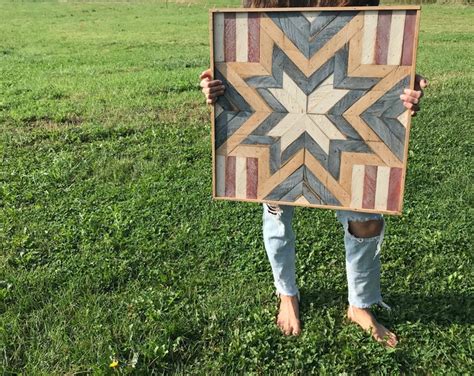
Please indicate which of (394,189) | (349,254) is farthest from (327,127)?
(349,254)

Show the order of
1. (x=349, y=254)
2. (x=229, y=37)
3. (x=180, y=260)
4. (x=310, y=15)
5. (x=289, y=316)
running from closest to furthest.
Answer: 1. (x=310, y=15)
2. (x=229, y=37)
3. (x=349, y=254)
4. (x=289, y=316)
5. (x=180, y=260)

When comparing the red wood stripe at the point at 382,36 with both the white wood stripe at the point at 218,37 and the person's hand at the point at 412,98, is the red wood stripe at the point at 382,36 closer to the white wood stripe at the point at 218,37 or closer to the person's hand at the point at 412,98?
the person's hand at the point at 412,98

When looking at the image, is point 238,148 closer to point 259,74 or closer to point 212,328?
point 259,74

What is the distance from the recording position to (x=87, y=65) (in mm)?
11711

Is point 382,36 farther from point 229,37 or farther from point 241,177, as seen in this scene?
point 241,177

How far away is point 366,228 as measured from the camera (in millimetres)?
2824

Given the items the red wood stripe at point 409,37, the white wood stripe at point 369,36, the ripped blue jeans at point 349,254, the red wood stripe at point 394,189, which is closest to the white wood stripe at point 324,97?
the white wood stripe at point 369,36

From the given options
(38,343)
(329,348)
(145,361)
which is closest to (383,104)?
(329,348)

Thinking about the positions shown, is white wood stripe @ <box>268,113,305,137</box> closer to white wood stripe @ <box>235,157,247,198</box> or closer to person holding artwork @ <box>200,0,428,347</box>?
white wood stripe @ <box>235,157,247,198</box>

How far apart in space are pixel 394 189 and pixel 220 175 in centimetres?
84

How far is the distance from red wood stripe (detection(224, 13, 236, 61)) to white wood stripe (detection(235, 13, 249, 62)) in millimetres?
14

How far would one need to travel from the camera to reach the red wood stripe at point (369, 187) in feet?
8.25

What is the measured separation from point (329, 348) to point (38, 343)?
155 centimetres

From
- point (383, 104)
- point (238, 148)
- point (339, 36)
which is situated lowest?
point (238, 148)
